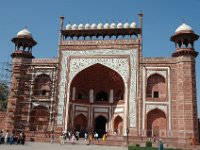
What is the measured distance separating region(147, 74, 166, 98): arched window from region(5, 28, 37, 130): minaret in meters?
9.64

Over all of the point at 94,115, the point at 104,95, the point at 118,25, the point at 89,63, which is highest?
the point at 118,25

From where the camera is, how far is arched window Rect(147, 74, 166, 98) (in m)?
23.0

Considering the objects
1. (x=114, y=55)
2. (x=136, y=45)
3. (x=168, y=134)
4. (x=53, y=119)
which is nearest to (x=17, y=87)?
(x=53, y=119)

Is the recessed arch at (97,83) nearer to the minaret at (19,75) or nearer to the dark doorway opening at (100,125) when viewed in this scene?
the dark doorway opening at (100,125)

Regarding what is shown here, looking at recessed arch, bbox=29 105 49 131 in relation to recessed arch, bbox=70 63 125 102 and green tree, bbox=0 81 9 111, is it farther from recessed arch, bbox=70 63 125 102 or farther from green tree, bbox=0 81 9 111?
green tree, bbox=0 81 9 111

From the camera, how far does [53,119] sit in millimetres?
23375

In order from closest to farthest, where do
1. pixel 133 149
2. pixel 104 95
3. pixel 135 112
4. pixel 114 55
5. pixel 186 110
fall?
pixel 133 149
pixel 186 110
pixel 135 112
pixel 114 55
pixel 104 95

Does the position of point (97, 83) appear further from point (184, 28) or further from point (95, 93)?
point (184, 28)

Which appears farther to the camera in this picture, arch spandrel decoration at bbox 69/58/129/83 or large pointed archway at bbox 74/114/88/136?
large pointed archway at bbox 74/114/88/136

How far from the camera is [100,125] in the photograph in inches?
1024

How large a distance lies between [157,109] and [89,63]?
6.31 metres

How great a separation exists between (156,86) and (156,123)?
9.07ft

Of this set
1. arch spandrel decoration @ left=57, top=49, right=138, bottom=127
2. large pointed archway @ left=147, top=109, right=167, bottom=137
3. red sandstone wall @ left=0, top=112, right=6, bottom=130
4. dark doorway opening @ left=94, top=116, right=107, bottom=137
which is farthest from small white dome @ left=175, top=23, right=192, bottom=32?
red sandstone wall @ left=0, top=112, right=6, bottom=130

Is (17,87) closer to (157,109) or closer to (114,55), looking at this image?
(114,55)
